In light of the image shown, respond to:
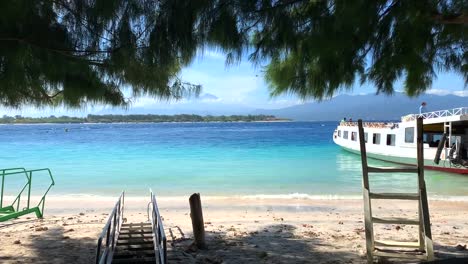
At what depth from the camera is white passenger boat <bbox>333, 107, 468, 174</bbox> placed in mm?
20828

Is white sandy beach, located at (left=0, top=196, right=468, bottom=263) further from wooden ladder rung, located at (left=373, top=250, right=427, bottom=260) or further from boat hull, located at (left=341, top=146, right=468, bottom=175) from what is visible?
boat hull, located at (left=341, top=146, right=468, bottom=175)

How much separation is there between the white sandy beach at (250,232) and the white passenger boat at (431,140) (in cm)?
885

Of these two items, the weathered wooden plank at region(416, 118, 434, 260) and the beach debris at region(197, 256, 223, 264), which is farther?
the beach debris at region(197, 256, 223, 264)

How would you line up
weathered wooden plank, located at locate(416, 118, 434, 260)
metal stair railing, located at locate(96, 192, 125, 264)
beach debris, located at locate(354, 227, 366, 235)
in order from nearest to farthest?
metal stair railing, located at locate(96, 192, 125, 264) → weathered wooden plank, located at locate(416, 118, 434, 260) → beach debris, located at locate(354, 227, 366, 235)

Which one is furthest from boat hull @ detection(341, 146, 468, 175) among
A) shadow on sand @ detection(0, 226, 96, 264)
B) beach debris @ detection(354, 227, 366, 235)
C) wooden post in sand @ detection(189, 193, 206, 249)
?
shadow on sand @ detection(0, 226, 96, 264)

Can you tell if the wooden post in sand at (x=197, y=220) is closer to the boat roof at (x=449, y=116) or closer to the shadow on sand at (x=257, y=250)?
the shadow on sand at (x=257, y=250)

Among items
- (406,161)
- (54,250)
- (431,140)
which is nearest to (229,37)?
(54,250)

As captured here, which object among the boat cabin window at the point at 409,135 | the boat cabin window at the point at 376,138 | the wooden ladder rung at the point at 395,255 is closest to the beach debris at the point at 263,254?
the wooden ladder rung at the point at 395,255

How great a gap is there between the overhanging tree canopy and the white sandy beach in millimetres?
2456

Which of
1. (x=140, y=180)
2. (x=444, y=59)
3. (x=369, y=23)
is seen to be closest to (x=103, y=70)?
(x=369, y=23)

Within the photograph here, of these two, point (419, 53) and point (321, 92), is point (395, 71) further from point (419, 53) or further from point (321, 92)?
point (321, 92)

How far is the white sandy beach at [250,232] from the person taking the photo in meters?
6.00

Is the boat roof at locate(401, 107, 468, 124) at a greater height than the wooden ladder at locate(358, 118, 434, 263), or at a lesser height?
greater

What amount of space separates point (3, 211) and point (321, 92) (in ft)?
20.1
